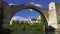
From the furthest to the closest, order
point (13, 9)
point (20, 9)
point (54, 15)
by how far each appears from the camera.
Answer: point (54, 15)
point (20, 9)
point (13, 9)

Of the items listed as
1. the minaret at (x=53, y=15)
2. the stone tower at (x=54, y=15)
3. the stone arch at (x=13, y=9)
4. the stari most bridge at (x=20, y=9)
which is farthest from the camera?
the stone tower at (x=54, y=15)

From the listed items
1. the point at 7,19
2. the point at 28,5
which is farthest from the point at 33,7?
the point at 7,19

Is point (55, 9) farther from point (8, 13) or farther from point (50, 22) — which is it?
point (8, 13)

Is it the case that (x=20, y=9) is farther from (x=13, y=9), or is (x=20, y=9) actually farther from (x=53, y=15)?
(x=53, y=15)

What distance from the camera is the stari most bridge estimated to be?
4753 centimetres

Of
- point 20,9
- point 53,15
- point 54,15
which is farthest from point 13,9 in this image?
point 54,15

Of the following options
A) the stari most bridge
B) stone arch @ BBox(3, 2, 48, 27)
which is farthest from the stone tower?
stone arch @ BBox(3, 2, 48, 27)

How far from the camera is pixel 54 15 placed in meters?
58.3

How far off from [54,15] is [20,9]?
1168 cm

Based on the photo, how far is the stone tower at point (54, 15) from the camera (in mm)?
56509

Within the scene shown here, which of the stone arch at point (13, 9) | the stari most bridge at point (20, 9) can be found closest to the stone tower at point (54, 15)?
the stari most bridge at point (20, 9)

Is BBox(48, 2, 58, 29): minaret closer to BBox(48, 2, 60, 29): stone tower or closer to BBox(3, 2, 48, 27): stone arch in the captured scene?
BBox(48, 2, 60, 29): stone tower

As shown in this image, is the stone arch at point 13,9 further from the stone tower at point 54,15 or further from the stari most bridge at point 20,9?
the stone tower at point 54,15

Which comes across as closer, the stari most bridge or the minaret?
the stari most bridge
